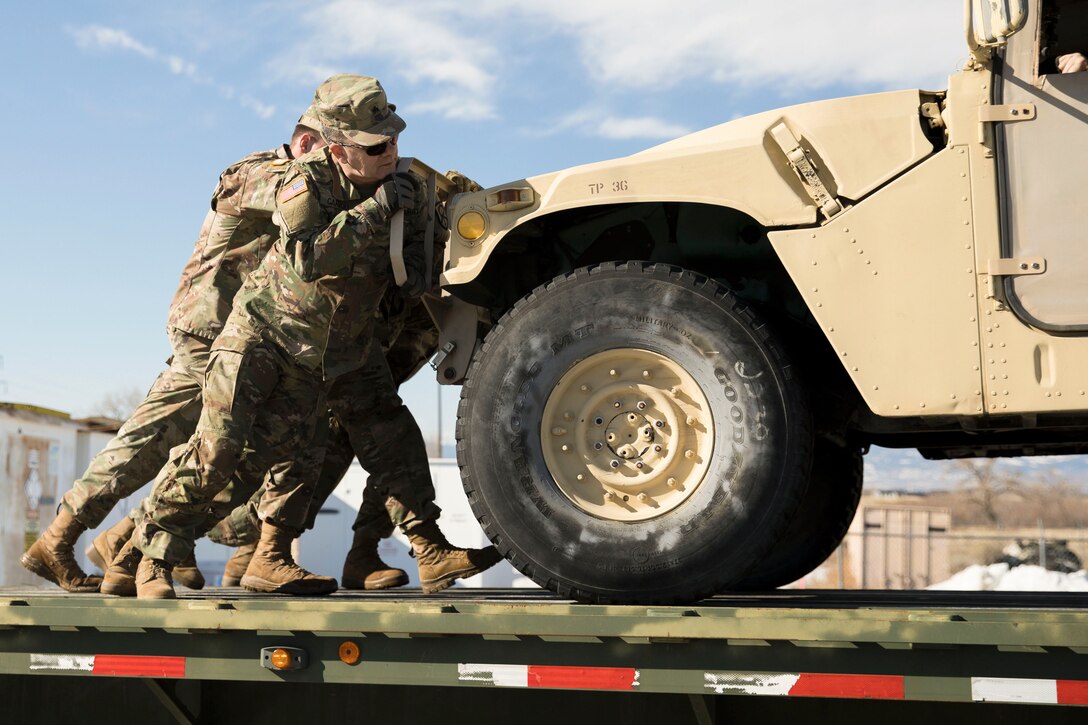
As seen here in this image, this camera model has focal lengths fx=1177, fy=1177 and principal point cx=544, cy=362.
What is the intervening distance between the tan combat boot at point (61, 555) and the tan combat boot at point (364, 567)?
3.47 ft

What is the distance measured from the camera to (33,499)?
15055mm

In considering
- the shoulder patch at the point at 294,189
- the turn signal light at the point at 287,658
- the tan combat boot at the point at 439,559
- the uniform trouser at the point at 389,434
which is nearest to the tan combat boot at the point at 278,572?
the uniform trouser at the point at 389,434

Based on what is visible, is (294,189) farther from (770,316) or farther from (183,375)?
(770,316)

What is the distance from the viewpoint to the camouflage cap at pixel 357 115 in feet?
13.2

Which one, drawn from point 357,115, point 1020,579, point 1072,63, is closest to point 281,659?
point 357,115

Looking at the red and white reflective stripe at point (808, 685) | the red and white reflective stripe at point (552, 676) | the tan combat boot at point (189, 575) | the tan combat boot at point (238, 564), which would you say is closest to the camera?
the red and white reflective stripe at point (808, 685)

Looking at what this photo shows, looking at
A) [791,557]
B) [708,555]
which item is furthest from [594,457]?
[791,557]

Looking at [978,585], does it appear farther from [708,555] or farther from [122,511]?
[708,555]

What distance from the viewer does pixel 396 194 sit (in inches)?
155

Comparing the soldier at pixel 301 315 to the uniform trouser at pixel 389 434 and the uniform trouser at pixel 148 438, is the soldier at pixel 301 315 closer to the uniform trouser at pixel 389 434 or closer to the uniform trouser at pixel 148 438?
the uniform trouser at pixel 389 434

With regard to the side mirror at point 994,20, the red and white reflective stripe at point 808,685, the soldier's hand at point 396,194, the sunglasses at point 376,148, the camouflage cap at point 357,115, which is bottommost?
the red and white reflective stripe at point 808,685

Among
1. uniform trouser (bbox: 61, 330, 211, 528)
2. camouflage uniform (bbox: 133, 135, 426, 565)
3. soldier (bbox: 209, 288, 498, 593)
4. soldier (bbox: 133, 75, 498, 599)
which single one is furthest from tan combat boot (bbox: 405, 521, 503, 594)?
uniform trouser (bbox: 61, 330, 211, 528)

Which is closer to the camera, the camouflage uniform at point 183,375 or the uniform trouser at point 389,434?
the uniform trouser at point 389,434

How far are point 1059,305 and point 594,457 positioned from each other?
51.2 inches
